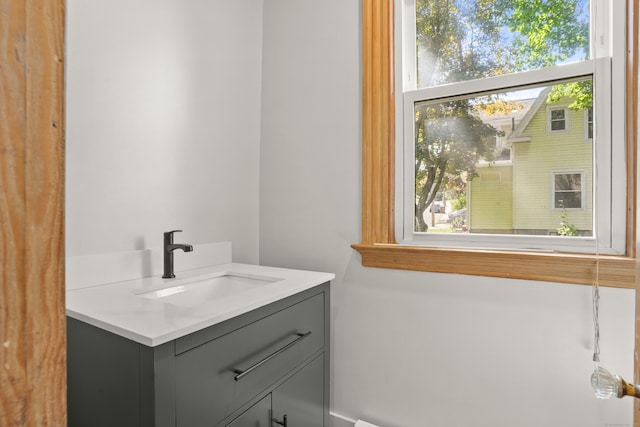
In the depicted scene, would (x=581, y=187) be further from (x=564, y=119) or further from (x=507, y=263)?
(x=507, y=263)

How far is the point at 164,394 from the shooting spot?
2.55ft

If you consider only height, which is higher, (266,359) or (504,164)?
(504,164)

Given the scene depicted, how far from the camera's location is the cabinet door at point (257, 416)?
97 cm

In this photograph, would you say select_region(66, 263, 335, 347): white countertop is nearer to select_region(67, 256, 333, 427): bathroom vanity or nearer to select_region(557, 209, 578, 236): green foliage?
select_region(67, 256, 333, 427): bathroom vanity

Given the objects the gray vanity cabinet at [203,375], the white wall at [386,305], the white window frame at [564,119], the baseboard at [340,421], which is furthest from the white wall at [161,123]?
the white window frame at [564,119]

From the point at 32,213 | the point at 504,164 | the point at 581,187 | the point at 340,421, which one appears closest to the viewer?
the point at 32,213

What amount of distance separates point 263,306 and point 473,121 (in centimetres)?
105

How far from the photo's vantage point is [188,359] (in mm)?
836

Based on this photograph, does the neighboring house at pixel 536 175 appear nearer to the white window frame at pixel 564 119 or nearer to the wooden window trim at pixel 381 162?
the white window frame at pixel 564 119

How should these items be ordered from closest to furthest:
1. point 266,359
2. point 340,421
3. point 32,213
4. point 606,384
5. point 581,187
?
1. point 32,213
2. point 606,384
3. point 266,359
4. point 581,187
5. point 340,421

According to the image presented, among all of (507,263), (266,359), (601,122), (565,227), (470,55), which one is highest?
(470,55)

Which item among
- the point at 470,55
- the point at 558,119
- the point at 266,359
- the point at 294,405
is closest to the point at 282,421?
the point at 294,405

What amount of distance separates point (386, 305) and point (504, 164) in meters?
→ 0.72

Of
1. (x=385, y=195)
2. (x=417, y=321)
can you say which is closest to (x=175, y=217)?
(x=385, y=195)
